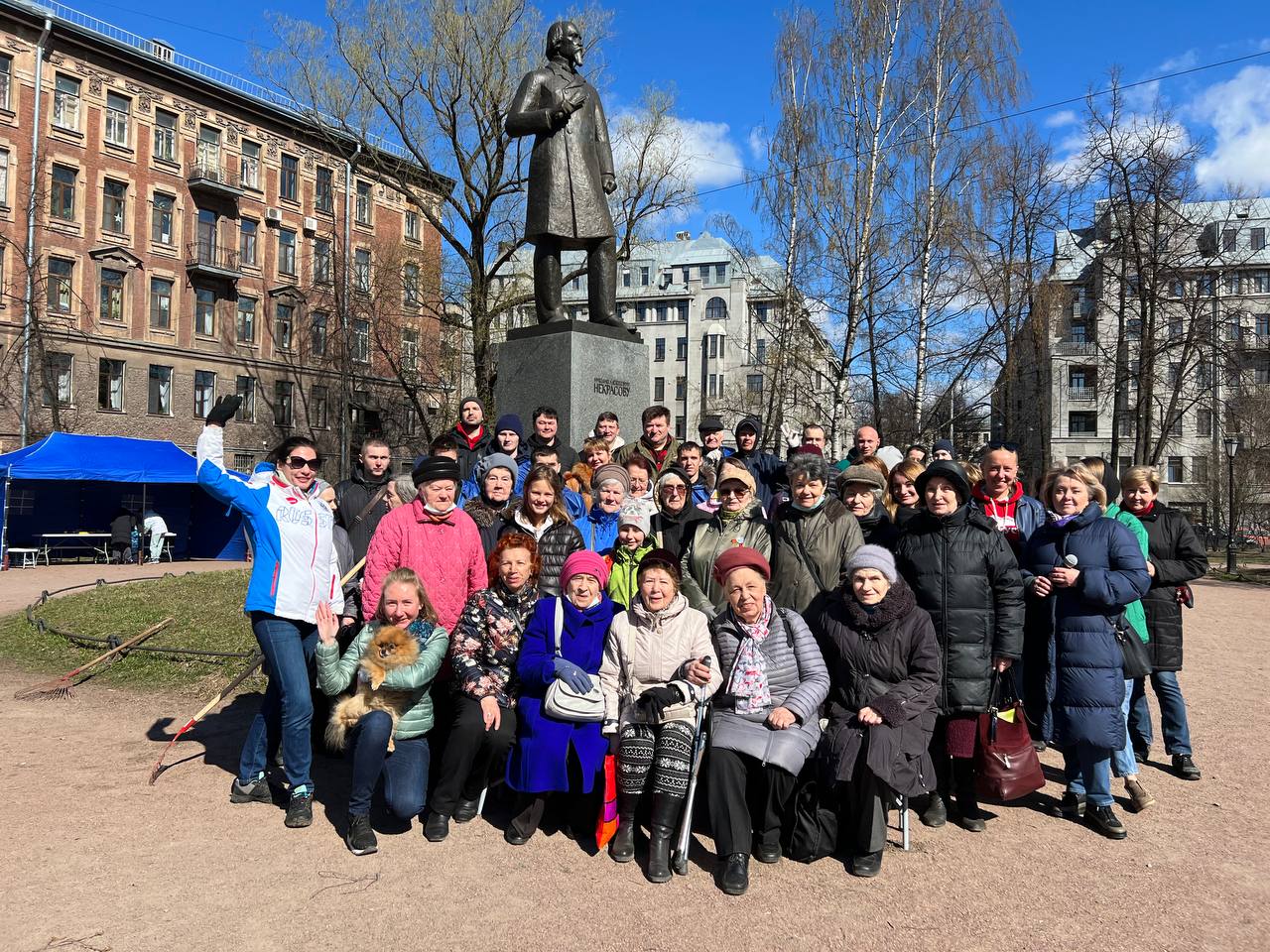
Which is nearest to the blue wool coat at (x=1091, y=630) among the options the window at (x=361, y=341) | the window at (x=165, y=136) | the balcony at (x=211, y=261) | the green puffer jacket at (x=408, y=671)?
the green puffer jacket at (x=408, y=671)

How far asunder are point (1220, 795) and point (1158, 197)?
18.1 m

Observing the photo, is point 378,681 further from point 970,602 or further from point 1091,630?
point 1091,630

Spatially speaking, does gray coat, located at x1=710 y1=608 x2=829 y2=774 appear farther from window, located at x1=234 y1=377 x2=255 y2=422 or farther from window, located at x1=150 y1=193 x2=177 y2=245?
window, located at x1=150 y1=193 x2=177 y2=245

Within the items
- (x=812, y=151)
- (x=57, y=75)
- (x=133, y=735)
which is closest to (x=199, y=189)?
(x=57, y=75)

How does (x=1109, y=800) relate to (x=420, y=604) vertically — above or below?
below

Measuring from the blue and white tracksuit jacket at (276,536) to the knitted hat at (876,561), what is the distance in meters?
2.64

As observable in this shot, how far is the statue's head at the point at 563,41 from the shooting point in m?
8.55

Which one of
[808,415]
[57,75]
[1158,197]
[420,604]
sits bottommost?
[420,604]

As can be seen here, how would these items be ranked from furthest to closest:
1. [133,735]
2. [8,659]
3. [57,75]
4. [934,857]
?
[57,75] → [8,659] → [133,735] → [934,857]

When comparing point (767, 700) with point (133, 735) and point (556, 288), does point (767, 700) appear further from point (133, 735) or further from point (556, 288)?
point (556, 288)

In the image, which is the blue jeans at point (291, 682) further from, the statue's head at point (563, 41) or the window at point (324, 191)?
the window at point (324, 191)

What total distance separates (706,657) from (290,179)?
39612 millimetres

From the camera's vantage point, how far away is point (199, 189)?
34656mm

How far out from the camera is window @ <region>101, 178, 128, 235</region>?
32.1 metres
